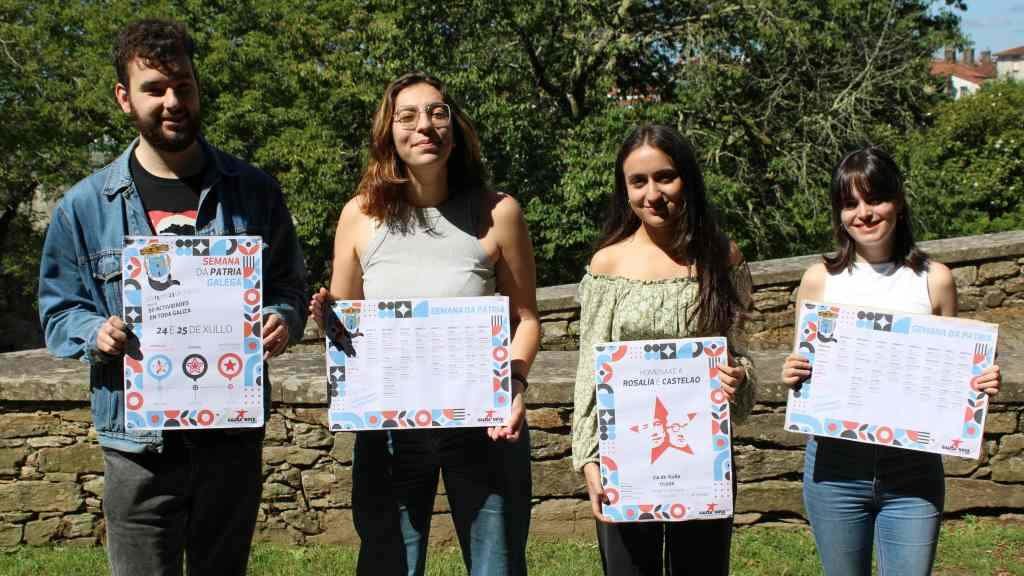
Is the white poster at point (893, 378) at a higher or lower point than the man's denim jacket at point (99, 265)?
lower

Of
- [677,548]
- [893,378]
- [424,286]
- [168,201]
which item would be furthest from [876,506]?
[168,201]

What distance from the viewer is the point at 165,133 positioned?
2.86m

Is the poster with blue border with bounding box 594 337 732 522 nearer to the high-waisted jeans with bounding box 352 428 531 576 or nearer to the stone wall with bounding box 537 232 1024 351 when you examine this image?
the high-waisted jeans with bounding box 352 428 531 576

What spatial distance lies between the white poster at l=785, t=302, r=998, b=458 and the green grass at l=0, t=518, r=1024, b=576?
1.59 metres

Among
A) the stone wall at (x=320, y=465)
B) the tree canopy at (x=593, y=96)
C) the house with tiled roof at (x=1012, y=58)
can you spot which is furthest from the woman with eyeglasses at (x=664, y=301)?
the house with tiled roof at (x=1012, y=58)

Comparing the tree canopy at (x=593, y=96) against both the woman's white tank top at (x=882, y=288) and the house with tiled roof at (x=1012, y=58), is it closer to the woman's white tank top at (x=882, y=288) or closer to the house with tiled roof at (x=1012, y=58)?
the woman's white tank top at (x=882, y=288)

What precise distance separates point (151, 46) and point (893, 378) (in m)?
2.39

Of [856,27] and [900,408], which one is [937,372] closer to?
[900,408]

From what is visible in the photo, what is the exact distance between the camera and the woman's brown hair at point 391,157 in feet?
10.2

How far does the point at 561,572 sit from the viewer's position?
441 centimetres

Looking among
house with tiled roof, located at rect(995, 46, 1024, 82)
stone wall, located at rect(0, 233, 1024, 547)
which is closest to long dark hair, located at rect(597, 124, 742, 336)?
stone wall, located at rect(0, 233, 1024, 547)

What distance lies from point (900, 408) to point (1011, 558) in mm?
1957

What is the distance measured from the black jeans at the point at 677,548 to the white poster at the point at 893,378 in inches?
16.9

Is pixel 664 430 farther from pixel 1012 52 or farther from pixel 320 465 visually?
pixel 1012 52
